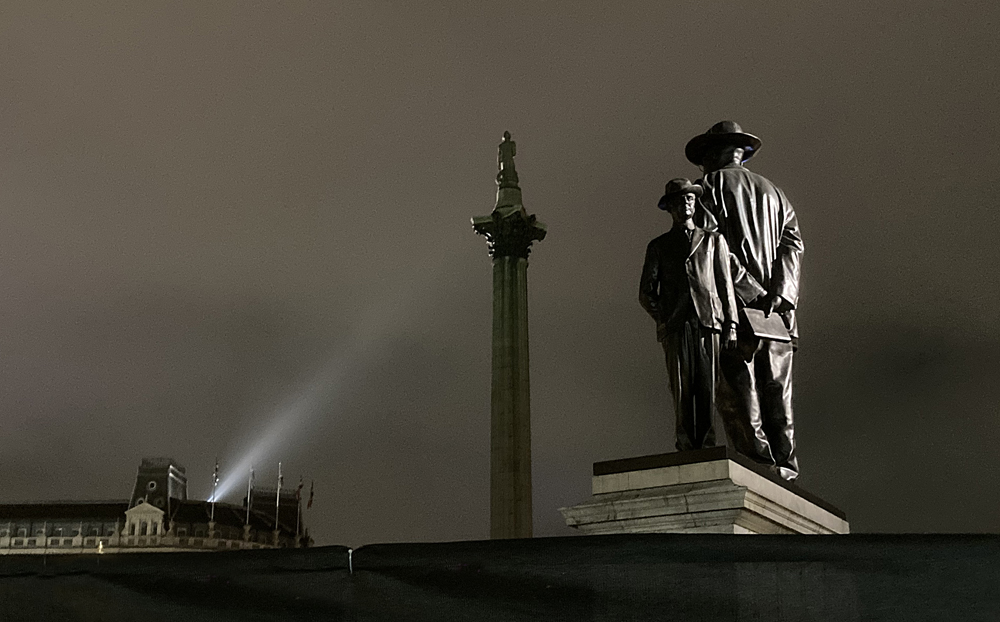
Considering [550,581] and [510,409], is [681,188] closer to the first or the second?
[550,581]

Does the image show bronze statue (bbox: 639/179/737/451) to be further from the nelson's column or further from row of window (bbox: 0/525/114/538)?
row of window (bbox: 0/525/114/538)

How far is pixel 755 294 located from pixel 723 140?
1587mm

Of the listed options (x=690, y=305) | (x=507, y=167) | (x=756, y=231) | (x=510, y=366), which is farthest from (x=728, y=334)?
(x=507, y=167)

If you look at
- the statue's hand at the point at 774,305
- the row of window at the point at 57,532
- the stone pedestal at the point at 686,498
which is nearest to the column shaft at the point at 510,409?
the statue's hand at the point at 774,305

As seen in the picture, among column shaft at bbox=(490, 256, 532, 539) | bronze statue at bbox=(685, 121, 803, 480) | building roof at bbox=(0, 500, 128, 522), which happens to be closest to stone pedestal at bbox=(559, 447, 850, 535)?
bronze statue at bbox=(685, 121, 803, 480)

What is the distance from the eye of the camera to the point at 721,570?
3.69m

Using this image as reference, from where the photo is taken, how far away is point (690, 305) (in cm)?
946

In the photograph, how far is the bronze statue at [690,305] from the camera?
30.6 feet

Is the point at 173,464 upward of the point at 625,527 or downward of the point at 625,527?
upward

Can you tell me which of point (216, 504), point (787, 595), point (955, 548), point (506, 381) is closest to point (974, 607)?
point (955, 548)

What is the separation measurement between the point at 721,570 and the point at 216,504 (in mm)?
92190

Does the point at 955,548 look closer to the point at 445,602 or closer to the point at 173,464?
the point at 445,602

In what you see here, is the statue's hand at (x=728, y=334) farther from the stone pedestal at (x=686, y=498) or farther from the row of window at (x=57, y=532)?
the row of window at (x=57, y=532)

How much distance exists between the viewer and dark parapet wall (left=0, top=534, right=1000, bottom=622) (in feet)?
11.8
